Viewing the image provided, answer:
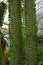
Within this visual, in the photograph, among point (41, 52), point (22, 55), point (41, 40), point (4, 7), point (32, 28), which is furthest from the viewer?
point (41, 40)

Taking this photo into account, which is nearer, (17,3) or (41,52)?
(17,3)

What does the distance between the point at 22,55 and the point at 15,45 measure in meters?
0.20

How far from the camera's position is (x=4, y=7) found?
3.57 metres

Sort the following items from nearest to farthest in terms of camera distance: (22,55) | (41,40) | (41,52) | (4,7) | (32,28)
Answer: (32,28)
(22,55)
(4,7)
(41,52)
(41,40)

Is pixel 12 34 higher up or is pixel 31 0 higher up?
pixel 31 0

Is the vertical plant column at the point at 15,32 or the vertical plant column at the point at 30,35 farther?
the vertical plant column at the point at 15,32

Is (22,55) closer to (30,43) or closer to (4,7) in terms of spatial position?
(30,43)

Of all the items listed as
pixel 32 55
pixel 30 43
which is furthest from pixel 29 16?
pixel 32 55

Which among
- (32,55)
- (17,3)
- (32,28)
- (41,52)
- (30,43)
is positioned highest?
(17,3)

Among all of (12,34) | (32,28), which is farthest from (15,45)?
(32,28)

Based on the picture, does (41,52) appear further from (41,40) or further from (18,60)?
(18,60)

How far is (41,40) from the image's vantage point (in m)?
4.47

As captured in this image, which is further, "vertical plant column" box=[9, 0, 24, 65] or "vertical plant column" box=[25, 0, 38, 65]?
"vertical plant column" box=[9, 0, 24, 65]

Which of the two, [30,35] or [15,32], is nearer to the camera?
[30,35]
